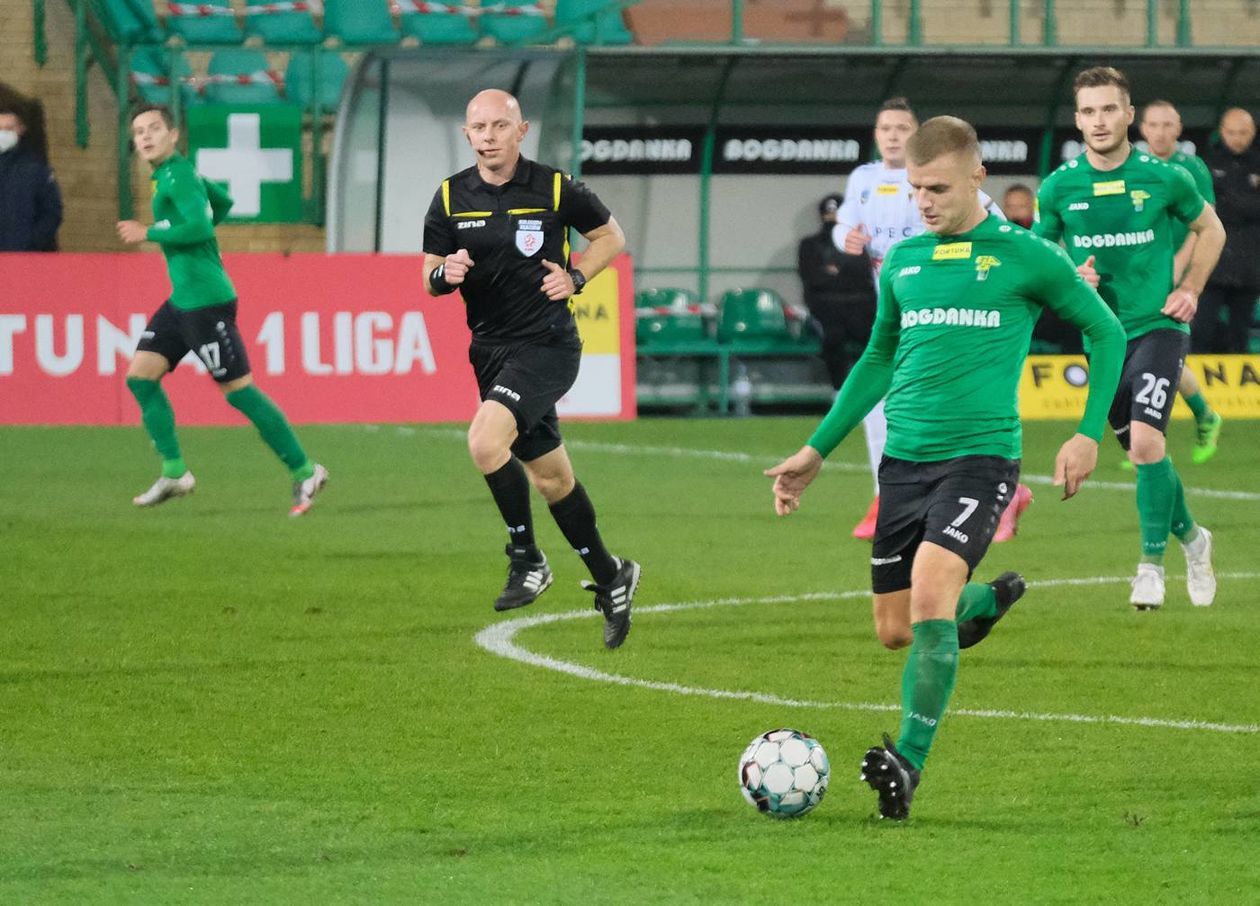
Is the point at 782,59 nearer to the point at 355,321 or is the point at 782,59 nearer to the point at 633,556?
the point at 355,321

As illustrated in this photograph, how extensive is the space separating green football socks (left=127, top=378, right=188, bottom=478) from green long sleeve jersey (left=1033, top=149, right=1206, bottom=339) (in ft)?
17.7

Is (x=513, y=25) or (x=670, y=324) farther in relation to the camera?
(x=513, y=25)

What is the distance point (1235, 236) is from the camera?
62.0 ft

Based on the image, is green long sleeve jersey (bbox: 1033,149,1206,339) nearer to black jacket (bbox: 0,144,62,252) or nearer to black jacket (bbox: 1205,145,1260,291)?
black jacket (bbox: 1205,145,1260,291)

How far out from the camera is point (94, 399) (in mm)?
18125

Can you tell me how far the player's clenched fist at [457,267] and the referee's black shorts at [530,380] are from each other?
494mm

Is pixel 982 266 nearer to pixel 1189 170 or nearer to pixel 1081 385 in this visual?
pixel 1189 170

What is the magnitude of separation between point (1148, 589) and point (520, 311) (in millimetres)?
2733

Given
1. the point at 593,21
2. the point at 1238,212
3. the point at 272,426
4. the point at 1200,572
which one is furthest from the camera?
the point at 593,21

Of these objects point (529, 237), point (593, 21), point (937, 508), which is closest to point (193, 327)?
point (529, 237)

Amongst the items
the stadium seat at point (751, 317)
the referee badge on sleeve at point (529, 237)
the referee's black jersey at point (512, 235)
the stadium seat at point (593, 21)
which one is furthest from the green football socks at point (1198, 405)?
the stadium seat at point (593, 21)

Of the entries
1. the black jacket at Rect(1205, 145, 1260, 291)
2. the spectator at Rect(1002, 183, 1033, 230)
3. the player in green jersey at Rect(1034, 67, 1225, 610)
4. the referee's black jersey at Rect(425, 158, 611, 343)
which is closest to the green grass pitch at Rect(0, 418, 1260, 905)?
the player in green jersey at Rect(1034, 67, 1225, 610)

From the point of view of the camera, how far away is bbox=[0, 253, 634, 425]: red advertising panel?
59.3 ft

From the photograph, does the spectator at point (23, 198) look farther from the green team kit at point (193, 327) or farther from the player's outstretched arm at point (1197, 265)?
the player's outstretched arm at point (1197, 265)
